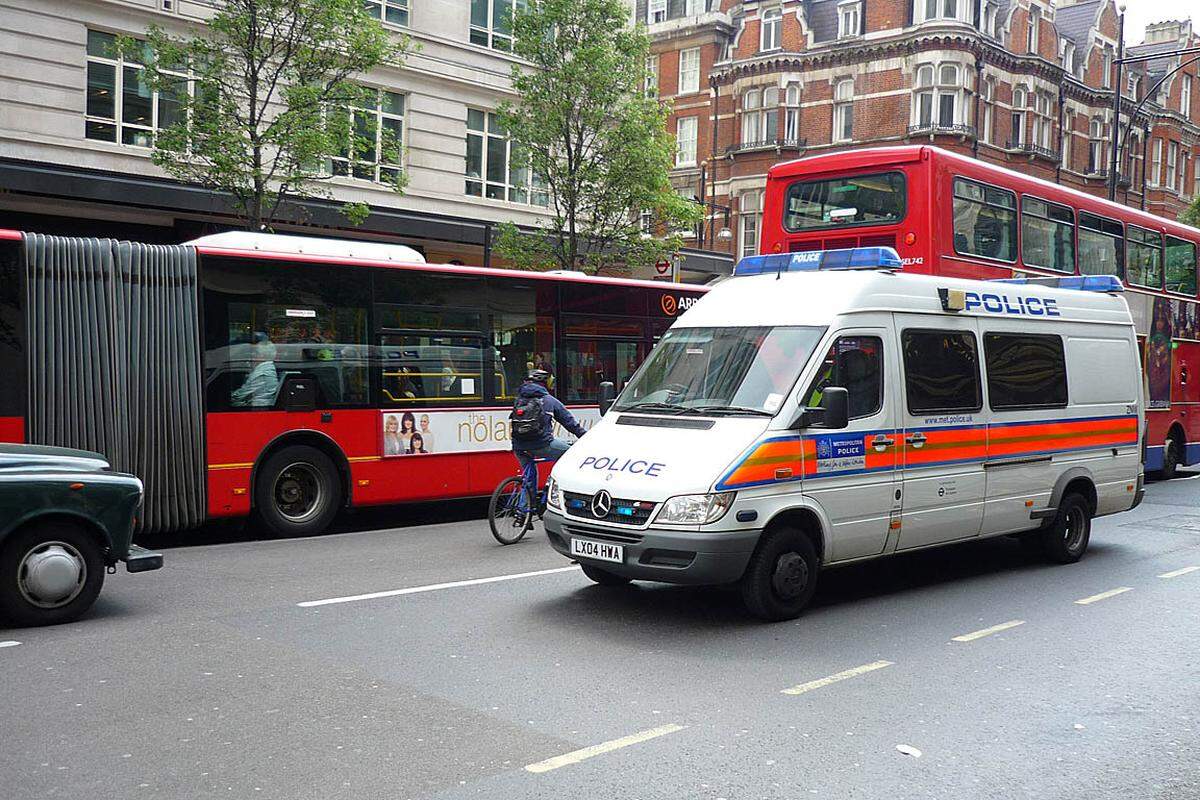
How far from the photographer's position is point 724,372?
8242 millimetres

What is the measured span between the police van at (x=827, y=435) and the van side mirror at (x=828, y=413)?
11 mm

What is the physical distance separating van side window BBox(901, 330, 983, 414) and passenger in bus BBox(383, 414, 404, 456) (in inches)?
248

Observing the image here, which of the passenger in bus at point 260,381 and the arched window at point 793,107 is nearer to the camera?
the passenger in bus at point 260,381

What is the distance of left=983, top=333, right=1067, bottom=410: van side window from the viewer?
31.2 feet

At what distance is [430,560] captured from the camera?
33.8 ft

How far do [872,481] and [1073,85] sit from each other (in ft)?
163

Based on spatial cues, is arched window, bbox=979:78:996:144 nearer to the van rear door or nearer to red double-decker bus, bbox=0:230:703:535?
red double-decker bus, bbox=0:230:703:535

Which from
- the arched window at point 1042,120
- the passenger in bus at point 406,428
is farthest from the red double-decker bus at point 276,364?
the arched window at point 1042,120

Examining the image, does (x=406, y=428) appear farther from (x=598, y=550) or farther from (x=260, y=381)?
(x=598, y=550)

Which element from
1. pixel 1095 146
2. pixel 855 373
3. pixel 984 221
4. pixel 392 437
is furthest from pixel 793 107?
pixel 855 373

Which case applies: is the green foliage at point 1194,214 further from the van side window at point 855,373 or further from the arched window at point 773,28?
the van side window at point 855,373

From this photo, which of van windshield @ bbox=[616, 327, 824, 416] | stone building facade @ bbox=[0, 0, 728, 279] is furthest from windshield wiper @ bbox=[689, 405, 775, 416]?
stone building facade @ bbox=[0, 0, 728, 279]

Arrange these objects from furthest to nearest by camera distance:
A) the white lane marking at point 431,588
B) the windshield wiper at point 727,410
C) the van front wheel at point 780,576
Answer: the white lane marking at point 431,588 < the windshield wiper at point 727,410 < the van front wheel at point 780,576

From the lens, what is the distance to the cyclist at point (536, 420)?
35.8 ft
